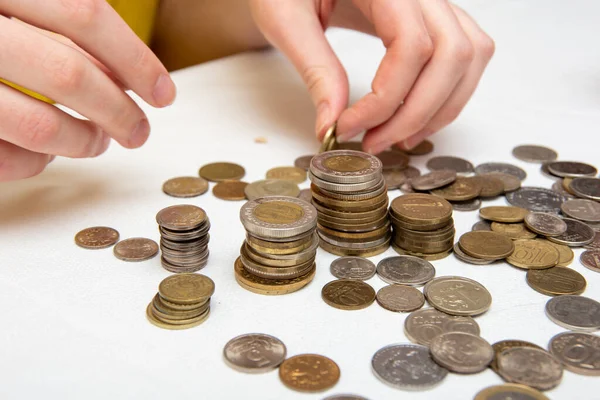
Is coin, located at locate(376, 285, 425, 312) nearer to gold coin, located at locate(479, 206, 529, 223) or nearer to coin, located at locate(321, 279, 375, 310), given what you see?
coin, located at locate(321, 279, 375, 310)

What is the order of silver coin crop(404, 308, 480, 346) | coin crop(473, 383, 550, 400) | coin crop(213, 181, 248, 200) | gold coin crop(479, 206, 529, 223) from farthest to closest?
coin crop(213, 181, 248, 200) → gold coin crop(479, 206, 529, 223) → silver coin crop(404, 308, 480, 346) → coin crop(473, 383, 550, 400)

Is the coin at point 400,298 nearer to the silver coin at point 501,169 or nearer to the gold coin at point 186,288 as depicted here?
the gold coin at point 186,288

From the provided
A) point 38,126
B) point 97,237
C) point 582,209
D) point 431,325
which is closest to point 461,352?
point 431,325

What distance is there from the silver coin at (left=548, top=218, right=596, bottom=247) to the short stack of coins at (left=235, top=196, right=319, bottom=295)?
0.47 metres

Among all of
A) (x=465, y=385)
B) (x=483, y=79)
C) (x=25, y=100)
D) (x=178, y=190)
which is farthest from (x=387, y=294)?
(x=483, y=79)

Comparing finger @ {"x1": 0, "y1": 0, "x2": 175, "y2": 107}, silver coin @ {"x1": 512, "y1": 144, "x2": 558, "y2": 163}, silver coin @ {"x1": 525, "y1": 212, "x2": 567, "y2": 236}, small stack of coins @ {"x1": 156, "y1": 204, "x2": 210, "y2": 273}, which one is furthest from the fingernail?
silver coin @ {"x1": 512, "y1": 144, "x2": 558, "y2": 163}

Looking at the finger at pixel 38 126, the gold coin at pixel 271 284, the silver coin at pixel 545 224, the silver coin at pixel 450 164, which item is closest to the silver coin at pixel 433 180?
the silver coin at pixel 450 164

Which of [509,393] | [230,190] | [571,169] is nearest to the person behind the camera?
[509,393]

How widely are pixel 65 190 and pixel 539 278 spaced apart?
0.94 m

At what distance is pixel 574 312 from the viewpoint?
39.2 inches

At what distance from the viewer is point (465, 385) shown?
2.81 feet

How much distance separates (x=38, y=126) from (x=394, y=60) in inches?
28.2

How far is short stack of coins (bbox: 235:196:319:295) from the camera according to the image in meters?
1.03

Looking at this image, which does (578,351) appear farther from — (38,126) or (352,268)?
(38,126)
